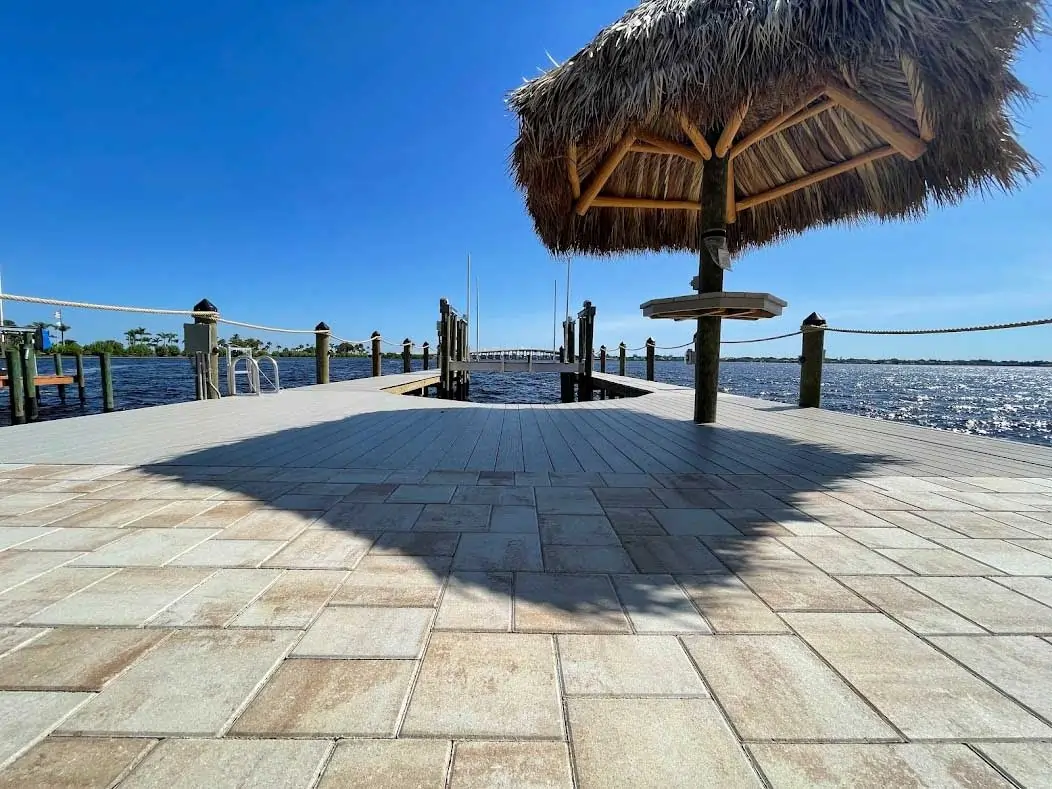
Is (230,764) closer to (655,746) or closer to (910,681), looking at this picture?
(655,746)

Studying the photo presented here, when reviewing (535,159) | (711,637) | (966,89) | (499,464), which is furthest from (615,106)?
(711,637)

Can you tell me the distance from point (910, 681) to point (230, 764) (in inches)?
57.8

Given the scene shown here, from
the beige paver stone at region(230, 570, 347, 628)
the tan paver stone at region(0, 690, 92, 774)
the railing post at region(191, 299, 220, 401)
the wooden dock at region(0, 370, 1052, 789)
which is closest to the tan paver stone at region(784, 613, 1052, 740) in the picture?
the wooden dock at region(0, 370, 1052, 789)

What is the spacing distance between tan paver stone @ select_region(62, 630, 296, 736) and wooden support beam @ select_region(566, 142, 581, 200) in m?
4.62

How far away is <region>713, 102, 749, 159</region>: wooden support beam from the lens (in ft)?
13.3

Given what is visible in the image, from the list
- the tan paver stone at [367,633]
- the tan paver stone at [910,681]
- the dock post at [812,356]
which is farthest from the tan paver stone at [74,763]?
the dock post at [812,356]

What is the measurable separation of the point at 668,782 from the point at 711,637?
0.51 meters

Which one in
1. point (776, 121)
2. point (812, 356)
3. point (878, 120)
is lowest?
point (812, 356)

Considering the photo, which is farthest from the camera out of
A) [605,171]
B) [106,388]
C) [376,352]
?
[376,352]

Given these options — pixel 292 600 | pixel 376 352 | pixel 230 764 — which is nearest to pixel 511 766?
pixel 230 764

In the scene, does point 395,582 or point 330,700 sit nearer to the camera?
point 330,700

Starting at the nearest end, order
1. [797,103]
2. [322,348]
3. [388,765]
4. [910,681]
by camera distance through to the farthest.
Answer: [388,765], [910,681], [797,103], [322,348]

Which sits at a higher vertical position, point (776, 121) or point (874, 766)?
point (776, 121)

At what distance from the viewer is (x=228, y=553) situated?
67.6 inches
